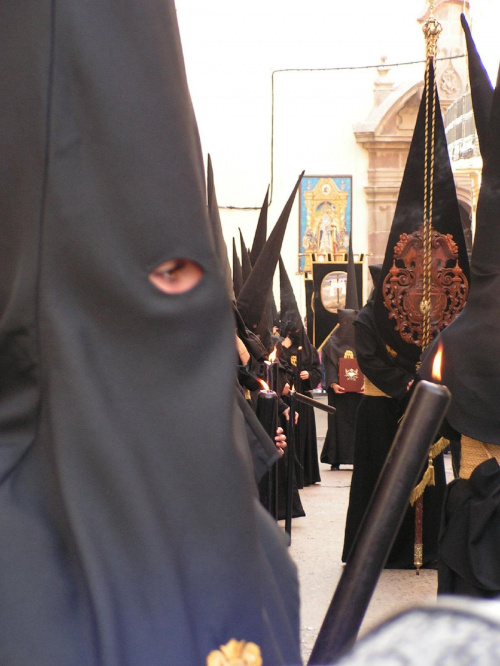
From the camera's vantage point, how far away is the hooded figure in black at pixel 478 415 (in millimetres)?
3266

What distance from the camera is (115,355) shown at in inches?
55.9

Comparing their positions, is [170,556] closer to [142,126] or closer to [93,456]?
[93,456]

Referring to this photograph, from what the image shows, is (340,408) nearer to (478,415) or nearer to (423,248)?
(423,248)

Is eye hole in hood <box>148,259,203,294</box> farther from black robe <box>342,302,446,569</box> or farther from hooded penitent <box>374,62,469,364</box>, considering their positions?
black robe <box>342,302,446,569</box>

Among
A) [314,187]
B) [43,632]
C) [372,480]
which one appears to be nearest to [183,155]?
[43,632]

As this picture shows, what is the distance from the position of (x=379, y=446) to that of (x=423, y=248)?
159 cm

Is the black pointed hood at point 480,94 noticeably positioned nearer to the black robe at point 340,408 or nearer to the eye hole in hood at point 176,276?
the eye hole in hood at point 176,276

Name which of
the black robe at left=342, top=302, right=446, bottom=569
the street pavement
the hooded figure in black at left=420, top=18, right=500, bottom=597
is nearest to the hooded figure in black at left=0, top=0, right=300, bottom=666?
the hooded figure in black at left=420, top=18, right=500, bottom=597

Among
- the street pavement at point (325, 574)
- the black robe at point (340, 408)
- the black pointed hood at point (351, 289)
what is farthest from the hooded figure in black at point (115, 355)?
the black pointed hood at point (351, 289)

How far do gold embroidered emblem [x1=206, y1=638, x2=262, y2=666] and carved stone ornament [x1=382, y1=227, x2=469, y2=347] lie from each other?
428 cm

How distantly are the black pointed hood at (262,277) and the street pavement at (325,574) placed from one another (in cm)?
154

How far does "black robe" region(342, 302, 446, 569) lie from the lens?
21.0ft

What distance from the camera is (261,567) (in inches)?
58.0

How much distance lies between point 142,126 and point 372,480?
213 inches
